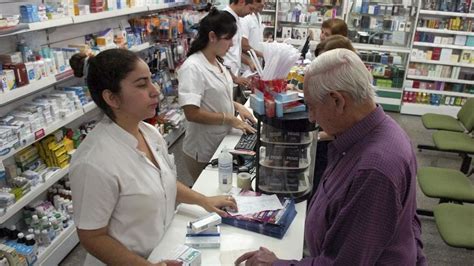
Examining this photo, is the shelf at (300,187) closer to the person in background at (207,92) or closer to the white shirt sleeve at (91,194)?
the person in background at (207,92)

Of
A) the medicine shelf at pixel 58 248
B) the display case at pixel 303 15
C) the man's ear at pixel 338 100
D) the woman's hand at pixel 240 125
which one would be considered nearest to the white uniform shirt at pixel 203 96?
the woman's hand at pixel 240 125

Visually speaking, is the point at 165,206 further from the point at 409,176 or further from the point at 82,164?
the point at 409,176

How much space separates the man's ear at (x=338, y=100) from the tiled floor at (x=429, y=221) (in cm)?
253

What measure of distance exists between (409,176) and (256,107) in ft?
3.15

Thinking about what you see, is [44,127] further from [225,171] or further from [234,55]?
[234,55]

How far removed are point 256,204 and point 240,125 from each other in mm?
914

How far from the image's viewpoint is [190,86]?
2.59 metres

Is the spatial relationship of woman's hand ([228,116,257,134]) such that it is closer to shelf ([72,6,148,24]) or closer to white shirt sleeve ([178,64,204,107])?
white shirt sleeve ([178,64,204,107])

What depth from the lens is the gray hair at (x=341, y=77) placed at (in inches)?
47.6

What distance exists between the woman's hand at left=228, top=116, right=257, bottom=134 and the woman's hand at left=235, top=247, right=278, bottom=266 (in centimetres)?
129

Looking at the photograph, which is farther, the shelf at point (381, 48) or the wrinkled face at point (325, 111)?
the shelf at point (381, 48)

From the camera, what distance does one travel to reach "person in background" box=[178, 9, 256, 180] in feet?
8.52

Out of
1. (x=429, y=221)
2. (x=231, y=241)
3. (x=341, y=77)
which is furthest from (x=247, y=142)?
(x=429, y=221)

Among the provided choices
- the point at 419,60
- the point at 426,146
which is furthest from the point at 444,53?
the point at 426,146
